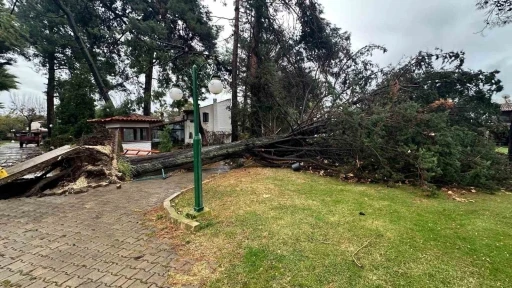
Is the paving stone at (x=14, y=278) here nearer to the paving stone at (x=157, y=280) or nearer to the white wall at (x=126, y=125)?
the paving stone at (x=157, y=280)

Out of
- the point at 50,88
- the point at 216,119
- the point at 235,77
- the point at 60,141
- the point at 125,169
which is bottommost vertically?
the point at 125,169

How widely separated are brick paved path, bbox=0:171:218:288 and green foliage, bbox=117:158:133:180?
1739 mm

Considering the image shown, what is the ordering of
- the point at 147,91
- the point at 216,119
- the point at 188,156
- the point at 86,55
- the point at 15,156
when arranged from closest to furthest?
the point at 188,156 → the point at 15,156 → the point at 86,55 → the point at 147,91 → the point at 216,119

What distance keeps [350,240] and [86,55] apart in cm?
1683

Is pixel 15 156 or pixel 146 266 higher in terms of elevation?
pixel 15 156

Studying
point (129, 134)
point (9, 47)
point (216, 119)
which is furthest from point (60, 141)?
point (216, 119)

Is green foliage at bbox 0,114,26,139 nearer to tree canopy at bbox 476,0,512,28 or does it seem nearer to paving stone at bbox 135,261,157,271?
paving stone at bbox 135,261,157,271

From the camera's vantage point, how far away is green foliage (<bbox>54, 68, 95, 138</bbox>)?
16000 mm

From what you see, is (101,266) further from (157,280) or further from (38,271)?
(157,280)

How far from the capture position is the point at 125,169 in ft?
22.9

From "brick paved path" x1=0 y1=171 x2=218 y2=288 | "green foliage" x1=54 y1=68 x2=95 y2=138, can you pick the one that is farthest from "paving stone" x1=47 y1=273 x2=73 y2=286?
"green foliage" x1=54 y1=68 x2=95 y2=138

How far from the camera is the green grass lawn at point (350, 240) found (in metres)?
2.23

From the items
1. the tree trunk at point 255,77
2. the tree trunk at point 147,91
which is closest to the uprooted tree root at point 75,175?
the tree trunk at point 255,77

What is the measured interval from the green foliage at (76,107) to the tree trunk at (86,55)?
158cm
